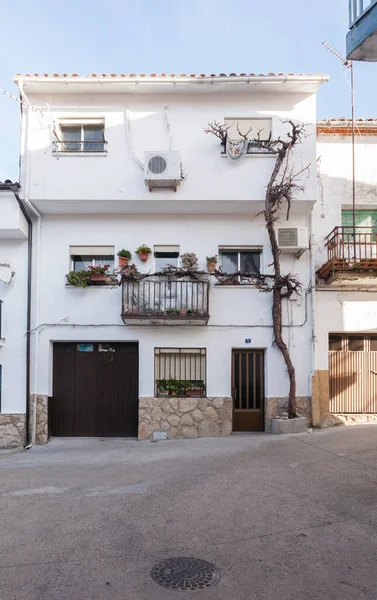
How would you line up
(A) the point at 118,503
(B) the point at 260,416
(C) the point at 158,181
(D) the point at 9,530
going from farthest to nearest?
1. (B) the point at 260,416
2. (C) the point at 158,181
3. (A) the point at 118,503
4. (D) the point at 9,530

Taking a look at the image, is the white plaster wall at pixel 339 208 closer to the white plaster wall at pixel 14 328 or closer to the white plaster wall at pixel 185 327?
the white plaster wall at pixel 185 327

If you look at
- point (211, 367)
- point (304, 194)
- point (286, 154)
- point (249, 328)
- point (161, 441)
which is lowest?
point (161, 441)

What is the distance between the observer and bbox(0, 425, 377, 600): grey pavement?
449 cm

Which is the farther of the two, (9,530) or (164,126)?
(164,126)

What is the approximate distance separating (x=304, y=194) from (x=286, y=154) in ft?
3.53

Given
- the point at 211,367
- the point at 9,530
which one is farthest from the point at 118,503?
the point at 211,367

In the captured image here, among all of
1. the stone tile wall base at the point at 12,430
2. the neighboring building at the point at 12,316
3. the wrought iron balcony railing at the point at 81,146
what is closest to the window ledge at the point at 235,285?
the wrought iron balcony railing at the point at 81,146

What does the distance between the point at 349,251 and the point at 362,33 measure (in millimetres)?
6995

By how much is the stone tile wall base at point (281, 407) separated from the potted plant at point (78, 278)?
17.2 feet

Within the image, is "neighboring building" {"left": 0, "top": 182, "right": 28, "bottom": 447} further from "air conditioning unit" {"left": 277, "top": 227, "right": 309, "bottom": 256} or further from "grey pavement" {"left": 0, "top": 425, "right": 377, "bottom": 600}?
"air conditioning unit" {"left": 277, "top": 227, "right": 309, "bottom": 256}

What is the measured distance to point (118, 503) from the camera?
6828 millimetres

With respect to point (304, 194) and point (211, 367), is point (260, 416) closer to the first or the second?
point (211, 367)

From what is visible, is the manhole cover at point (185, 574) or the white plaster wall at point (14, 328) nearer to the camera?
the manhole cover at point (185, 574)

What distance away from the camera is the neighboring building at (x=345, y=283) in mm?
12625
